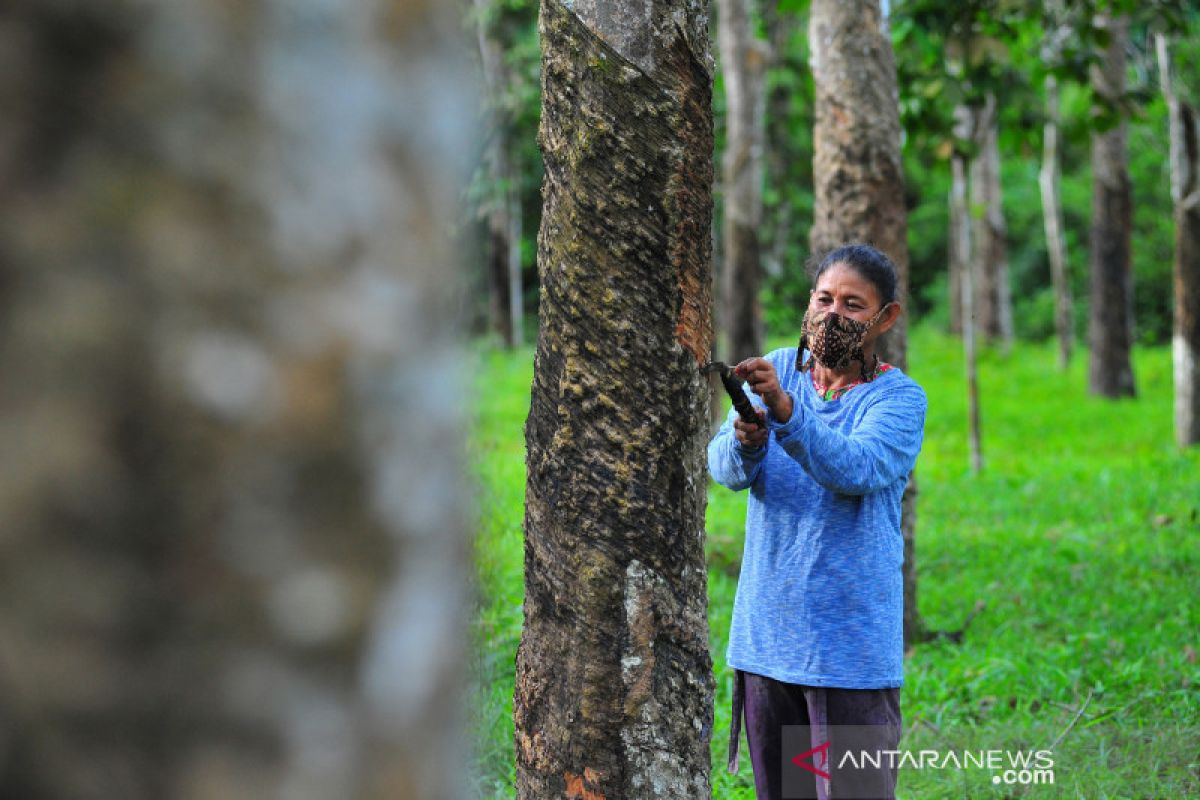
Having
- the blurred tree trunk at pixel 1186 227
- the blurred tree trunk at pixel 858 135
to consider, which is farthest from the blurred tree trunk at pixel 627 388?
the blurred tree trunk at pixel 1186 227

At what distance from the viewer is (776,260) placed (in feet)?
71.7

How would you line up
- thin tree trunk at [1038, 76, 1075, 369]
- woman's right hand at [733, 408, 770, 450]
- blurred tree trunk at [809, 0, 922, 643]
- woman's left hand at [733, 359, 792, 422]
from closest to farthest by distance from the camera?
woman's left hand at [733, 359, 792, 422] → woman's right hand at [733, 408, 770, 450] → blurred tree trunk at [809, 0, 922, 643] → thin tree trunk at [1038, 76, 1075, 369]

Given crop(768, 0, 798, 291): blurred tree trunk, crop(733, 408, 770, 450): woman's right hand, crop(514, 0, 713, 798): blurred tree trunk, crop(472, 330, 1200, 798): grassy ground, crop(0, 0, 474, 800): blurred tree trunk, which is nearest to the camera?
crop(0, 0, 474, 800): blurred tree trunk

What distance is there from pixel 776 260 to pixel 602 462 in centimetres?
1977

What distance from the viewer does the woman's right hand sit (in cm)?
277

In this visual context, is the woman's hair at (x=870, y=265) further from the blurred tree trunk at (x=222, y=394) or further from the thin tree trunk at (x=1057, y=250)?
the thin tree trunk at (x=1057, y=250)

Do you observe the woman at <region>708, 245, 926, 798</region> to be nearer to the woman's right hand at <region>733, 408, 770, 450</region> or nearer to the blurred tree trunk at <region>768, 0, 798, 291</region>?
the woman's right hand at <region>733, 408, 770, 450</region>

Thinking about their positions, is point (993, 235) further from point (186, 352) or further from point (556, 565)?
point (186, 352)

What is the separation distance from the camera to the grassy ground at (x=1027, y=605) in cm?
419

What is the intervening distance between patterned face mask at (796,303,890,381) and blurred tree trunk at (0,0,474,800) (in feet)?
8.13

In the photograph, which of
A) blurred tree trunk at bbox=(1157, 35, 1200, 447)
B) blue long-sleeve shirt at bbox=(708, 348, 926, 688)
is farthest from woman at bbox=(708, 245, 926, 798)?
blurred tree trunk at bbox=(1157, 35, 1200, 447)

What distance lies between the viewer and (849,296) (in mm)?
3021

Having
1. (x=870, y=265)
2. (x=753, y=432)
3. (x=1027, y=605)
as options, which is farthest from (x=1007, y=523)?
(x=753, y=432)

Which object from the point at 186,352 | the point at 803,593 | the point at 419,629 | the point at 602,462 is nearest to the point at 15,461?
the point at 186,352
